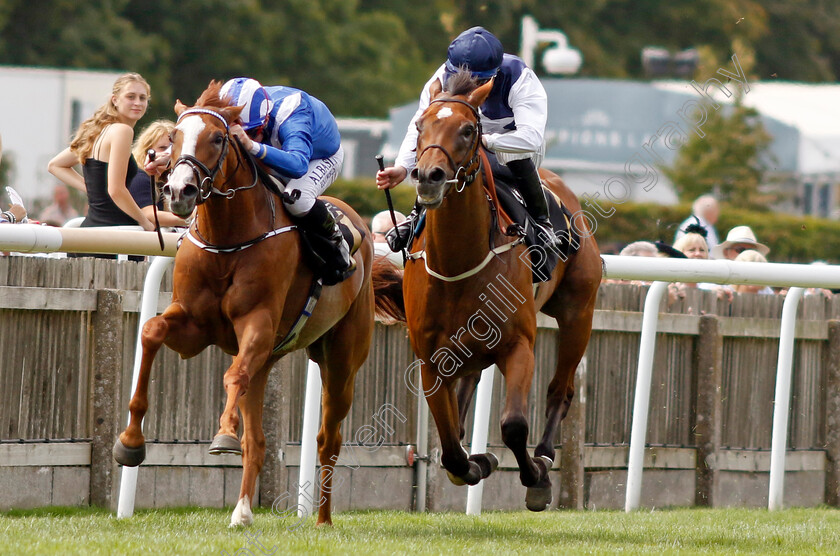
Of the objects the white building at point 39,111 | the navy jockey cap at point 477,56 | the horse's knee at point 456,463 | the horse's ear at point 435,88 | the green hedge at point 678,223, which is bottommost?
the horse's knee at point 456,463

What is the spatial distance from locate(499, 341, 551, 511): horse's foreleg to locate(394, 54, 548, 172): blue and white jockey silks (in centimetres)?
91

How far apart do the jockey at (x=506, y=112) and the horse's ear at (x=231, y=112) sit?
2.36 feet

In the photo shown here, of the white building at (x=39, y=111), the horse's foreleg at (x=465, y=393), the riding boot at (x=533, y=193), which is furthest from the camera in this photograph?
the white building at (x=39, y=111)

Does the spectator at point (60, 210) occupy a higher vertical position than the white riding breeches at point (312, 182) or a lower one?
higher

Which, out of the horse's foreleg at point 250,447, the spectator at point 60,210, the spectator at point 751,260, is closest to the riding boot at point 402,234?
the horse's foreleg at point 250,447

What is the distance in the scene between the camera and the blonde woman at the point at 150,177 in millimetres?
7160

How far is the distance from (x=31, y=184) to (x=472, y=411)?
15551 millimetres

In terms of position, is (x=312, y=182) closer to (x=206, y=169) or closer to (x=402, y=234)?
(x=402, y=234)

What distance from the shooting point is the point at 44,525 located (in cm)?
567

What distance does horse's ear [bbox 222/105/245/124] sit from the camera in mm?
5824

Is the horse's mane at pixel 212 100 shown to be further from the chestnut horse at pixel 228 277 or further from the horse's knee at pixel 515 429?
the horse's knee at pixel 515 429

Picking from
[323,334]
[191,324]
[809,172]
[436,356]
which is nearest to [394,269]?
[323,334]

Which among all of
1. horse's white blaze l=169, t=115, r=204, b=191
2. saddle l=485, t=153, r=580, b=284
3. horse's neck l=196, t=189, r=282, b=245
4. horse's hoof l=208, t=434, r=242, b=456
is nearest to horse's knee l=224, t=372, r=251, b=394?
horse's hoof l=208, t=434, r=242, b=456

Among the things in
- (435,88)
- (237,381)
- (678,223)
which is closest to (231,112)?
(435,88)
